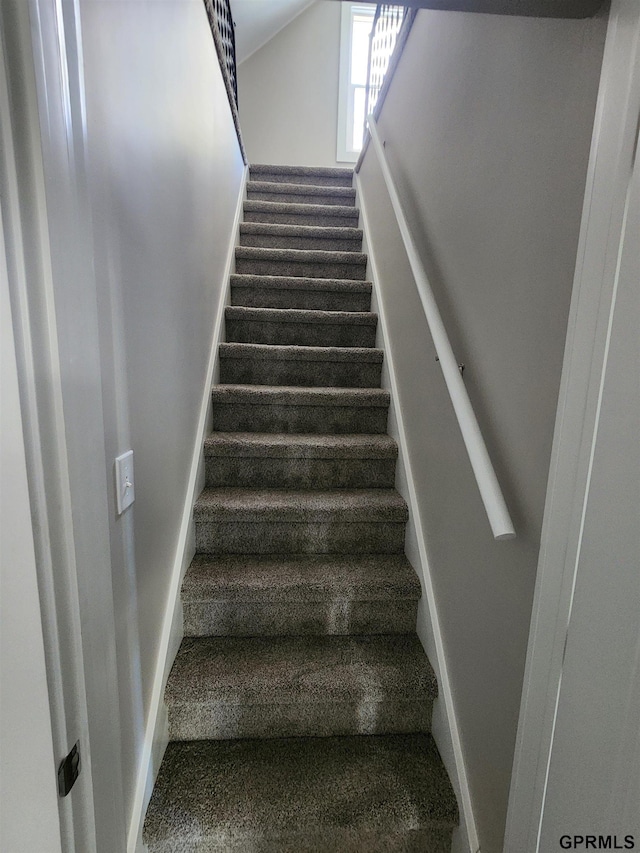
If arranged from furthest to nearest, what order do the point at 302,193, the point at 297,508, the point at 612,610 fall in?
1. the point at 302,193
2. the point at 297,508
3. the point at 612,610

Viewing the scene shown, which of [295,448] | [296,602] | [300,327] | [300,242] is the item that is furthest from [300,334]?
[296,602]

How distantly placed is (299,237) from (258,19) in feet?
8.59

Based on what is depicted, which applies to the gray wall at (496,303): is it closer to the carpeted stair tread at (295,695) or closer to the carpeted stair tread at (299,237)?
the carpeted stair tread at (295,695)

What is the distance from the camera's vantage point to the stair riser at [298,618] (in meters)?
1.39

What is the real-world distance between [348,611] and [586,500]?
0.96 m

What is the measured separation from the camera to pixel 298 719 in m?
1.24

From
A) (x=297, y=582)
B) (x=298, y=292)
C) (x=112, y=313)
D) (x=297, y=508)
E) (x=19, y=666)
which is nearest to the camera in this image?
(x=19, y=666)

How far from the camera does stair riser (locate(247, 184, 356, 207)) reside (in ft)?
10.3

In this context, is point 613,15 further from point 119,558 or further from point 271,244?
point 271,244

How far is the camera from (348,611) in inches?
55.8

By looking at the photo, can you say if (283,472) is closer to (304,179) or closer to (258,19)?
(304,179)

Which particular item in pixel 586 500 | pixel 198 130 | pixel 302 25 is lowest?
pixel 586 500

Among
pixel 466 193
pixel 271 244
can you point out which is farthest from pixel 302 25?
pixel 466 193

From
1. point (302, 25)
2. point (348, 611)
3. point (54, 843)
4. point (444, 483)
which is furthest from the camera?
point (302, 25)
